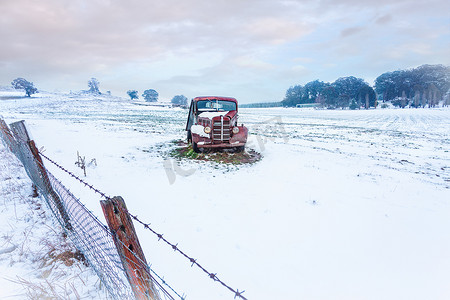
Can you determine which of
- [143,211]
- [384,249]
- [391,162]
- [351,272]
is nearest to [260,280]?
[351,272]

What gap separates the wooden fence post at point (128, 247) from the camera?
1.71 metres

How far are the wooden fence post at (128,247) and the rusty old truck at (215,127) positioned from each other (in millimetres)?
7309

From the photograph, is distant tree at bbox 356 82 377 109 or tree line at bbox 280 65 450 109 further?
distant tree at bbox 356 82 377 109

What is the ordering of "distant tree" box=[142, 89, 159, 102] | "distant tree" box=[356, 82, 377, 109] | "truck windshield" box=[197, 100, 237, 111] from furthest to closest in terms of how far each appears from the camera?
"distant tree" box=[142, 89, 159, 102] < "distant tree" box=[356, 82, 377, 109] < "truck windshield" box=[197, 100, 237, 111]

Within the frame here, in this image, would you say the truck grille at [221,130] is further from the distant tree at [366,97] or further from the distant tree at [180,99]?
the distant tree at [180,99]

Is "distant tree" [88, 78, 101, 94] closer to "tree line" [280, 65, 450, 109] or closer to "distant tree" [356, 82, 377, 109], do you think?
"tree line" [280, 65, 450, 109]

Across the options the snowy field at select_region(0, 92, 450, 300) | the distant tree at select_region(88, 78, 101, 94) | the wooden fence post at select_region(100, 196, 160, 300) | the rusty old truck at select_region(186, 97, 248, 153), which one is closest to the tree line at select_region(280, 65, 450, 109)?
the rusty old truck at select_region(186, 97, 248, 153)

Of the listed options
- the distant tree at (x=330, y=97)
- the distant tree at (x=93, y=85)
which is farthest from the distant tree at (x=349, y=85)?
the distant tree at (x=93, y=85)

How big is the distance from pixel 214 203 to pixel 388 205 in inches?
161

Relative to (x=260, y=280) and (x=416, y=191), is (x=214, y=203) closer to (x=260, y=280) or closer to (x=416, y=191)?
(x=260, y=280)

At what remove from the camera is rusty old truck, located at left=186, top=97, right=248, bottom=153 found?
29.7ft

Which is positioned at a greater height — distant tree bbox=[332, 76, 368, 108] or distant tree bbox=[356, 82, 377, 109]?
distant tree bbox=[332, 76, 368, 108]

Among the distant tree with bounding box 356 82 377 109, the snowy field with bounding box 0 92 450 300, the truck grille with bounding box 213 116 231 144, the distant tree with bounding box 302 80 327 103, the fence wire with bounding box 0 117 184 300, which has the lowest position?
the snowy field with bounding box 0 92 450 300

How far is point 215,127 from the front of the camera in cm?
906
